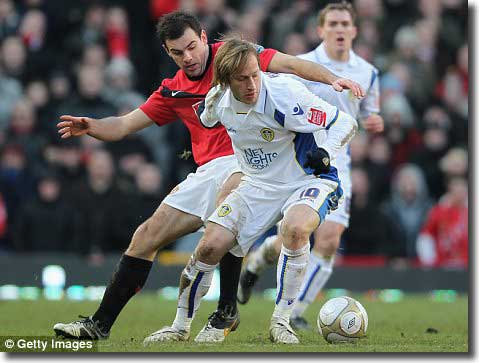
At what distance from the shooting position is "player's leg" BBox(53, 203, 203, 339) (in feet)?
27.8

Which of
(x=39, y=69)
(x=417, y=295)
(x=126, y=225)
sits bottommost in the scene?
(x=417, y=295)

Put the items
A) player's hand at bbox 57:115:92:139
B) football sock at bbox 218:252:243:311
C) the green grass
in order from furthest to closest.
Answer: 1. football sock at bbox 218:252:243:311
2. player's hand at bbox 57:115:92:139
3. the green grass

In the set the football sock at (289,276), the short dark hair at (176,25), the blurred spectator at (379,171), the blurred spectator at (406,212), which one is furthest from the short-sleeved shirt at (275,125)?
the blurred spectator at (379,171)

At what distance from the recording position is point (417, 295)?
15844 millimetres

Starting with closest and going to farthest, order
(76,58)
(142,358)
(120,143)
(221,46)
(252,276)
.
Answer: (142,358) → (221,46) → (252,276) → (120,143) → (76,58)

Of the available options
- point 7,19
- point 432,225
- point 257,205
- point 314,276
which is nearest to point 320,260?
point 314,276

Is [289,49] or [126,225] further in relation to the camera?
[289,49]

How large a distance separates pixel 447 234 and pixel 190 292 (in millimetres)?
8156

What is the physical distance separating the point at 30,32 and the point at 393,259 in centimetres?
631

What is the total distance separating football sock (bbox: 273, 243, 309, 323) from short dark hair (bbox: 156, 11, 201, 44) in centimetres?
182

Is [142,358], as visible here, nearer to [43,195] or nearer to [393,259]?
[43,195]

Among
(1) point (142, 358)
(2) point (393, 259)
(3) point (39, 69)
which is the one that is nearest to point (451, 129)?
(2) point (393, 259)

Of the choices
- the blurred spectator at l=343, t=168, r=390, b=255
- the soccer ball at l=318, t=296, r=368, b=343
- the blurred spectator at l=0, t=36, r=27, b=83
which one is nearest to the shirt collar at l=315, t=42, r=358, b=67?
the soccer ball at l=318, t=296, r=368, b=343

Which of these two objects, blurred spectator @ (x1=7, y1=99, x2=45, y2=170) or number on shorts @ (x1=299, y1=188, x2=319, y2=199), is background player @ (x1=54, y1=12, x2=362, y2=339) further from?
blurred spectator @ (x1=7, y1=99, x2=45, y2=170)
